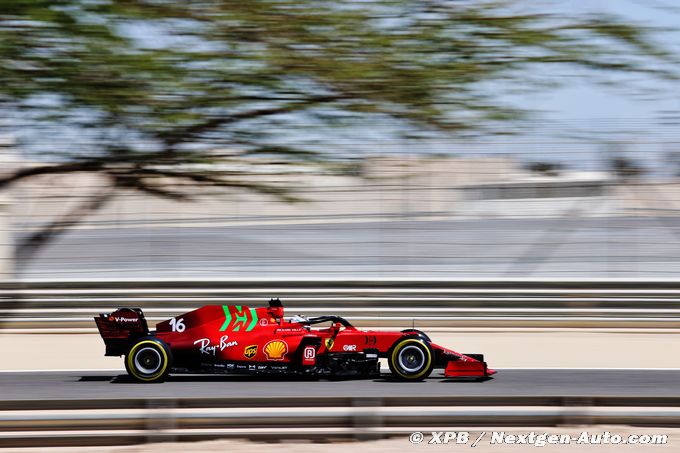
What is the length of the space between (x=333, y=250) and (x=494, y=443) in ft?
26.5

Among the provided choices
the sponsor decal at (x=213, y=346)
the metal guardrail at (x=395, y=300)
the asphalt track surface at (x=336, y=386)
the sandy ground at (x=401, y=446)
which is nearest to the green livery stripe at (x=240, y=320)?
the sponsor decal at (x=213, y=346)

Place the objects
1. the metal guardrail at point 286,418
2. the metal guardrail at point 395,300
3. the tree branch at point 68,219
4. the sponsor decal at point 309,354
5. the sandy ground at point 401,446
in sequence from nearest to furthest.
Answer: the tree branch at point 68,219 < the sandy ground at point 401,446 < the metal guardrail at point 286,418 < the sponsor decal at point 309,354 < the metal guardrail at point 395,300

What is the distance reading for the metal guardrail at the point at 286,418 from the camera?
21.4 feet

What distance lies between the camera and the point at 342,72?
3012mm

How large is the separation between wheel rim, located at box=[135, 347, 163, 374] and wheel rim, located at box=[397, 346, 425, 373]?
7.86 feet

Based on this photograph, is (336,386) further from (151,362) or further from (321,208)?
(321,208)

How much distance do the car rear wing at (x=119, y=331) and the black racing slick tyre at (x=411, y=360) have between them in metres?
2.53

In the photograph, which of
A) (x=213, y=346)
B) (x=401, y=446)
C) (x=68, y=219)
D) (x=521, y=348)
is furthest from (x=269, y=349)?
(x=68, y=219)

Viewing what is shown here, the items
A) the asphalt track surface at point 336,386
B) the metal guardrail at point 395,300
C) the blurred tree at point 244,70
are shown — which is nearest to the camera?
the blurred tree at point 244,70

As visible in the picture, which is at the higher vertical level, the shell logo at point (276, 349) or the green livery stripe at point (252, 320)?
the green livery stripe at point (252, 320)

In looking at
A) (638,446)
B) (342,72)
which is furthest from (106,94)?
(638,446)

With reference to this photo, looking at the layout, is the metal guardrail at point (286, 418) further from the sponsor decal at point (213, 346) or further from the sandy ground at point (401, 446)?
the sponsor decal at point (213, 346)

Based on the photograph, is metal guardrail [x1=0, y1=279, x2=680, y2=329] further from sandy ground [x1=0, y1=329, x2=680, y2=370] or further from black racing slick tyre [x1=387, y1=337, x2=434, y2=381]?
black racing slick tyre [x1=387, y1=337, x2=434, y2=381]

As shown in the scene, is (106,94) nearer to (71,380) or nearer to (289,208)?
(289,208)
